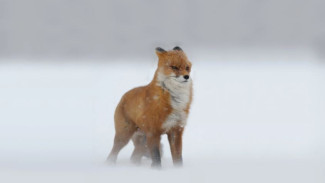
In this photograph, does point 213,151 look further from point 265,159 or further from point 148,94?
point 148,94

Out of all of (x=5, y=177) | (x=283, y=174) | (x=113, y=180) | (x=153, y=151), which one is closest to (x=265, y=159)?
(x=283, y=174)

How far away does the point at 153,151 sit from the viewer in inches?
192

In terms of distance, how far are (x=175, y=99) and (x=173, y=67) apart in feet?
1.00

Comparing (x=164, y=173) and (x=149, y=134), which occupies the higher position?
(x=149, y=134)

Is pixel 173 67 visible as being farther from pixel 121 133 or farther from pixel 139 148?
pixel 139 148

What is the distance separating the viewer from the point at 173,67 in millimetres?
4840

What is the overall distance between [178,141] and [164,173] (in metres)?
0.48

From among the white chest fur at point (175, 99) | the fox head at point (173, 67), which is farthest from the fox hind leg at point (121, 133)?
the fox head at point (173, 67)

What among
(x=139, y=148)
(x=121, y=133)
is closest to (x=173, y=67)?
(x=121, y=133)

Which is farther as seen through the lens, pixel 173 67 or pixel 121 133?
pixel 121 133

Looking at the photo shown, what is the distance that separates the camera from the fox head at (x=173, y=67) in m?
4.80

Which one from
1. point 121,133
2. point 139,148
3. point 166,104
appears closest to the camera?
point 166,104

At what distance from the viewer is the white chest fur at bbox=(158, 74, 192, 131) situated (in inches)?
190

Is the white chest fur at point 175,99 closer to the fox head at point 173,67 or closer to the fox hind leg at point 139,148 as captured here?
the fox head at point 173,67
